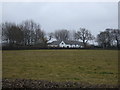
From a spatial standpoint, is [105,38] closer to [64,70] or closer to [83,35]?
[83,35]

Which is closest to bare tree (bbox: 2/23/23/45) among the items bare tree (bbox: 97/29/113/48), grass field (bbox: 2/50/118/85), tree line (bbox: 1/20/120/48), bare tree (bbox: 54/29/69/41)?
tree line (bbox: 1/20/120/48)

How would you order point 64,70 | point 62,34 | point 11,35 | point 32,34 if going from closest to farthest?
point 64,70
point 11,35
point 32,34
point 62,34

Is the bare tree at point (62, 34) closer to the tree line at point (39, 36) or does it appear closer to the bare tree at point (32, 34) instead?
the tree line at point (39, 36)

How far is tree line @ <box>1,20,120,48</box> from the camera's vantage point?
241 ft

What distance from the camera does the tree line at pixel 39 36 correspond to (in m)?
73.5

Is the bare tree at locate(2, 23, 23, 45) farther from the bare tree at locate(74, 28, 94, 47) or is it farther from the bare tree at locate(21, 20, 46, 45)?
the bare tree at locate(74, 28, 94, 47)

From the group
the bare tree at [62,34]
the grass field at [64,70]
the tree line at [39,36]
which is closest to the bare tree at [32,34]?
the tree line at [39,36]

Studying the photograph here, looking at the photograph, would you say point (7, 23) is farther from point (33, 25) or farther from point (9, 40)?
point (33, 25)

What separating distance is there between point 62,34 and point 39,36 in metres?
34.2

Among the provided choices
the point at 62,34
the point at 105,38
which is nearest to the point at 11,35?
the point at 105,38

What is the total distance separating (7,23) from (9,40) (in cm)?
881

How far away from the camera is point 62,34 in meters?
127

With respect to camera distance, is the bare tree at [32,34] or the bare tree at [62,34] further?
the bare tree at [62,34]

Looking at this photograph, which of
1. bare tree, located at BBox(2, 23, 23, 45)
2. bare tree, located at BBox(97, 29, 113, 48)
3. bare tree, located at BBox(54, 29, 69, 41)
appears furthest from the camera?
bare tree, located at BBox(54, 29, 69, 41)
